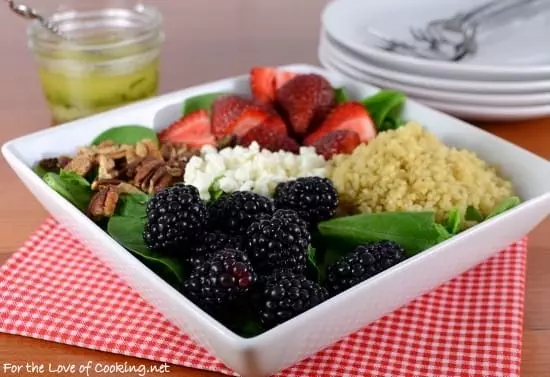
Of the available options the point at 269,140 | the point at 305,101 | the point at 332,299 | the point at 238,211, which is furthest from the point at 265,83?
the point at 332,299

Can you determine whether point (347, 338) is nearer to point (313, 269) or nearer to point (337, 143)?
point (313, 269)

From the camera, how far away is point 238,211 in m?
1.11

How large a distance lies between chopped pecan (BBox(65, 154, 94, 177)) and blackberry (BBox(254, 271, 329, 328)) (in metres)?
0.48

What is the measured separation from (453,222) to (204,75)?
950 mm

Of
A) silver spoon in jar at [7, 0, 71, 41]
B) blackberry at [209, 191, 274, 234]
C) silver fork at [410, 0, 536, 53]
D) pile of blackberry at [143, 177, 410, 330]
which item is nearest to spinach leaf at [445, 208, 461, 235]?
pile of blackberry at [143, 177, 410, 330]

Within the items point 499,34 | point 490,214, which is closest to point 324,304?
point 490,214

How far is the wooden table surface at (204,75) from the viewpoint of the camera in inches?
40.7

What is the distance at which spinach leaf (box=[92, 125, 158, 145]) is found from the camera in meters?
1.43

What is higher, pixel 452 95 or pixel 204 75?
pixel 452 95

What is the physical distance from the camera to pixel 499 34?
189 cm

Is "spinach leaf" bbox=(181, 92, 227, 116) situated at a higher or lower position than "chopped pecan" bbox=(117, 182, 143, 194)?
lower

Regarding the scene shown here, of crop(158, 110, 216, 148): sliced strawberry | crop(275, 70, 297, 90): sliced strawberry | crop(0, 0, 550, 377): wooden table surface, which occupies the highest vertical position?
crop(275, 70, 297, 90): sliced strawberry

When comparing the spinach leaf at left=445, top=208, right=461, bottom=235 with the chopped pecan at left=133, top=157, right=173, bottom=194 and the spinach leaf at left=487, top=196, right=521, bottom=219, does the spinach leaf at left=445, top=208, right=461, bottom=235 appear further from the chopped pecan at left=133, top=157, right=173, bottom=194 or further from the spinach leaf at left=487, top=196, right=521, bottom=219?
the chopped pecan at left=133, top=157, right=173, bottom=194

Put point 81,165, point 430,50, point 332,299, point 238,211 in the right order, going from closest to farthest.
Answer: point 332,299 < point 238,211 < point 81,165 < point 430,50
